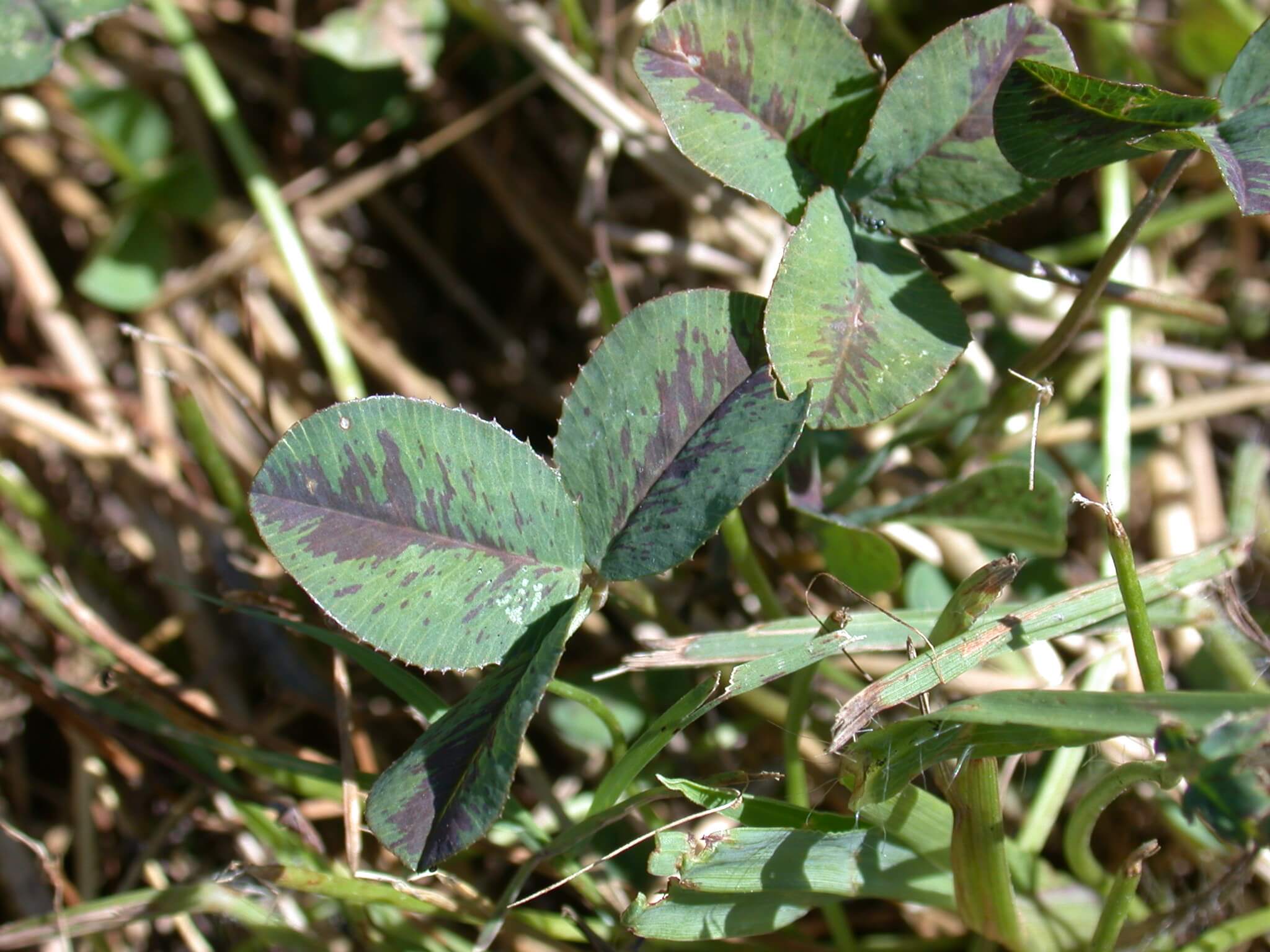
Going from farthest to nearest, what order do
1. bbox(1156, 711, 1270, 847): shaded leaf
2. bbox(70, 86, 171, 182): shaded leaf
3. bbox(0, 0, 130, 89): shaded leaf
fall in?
bbox(70, 86, 171, 182): shaded leaf < bbox(0, 0, 130, 89): shaded leaf < bbox(1156, 711, 1270, 847): shaded leaf

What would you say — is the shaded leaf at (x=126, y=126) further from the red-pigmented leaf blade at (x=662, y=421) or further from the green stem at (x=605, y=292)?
the red-pigmented leaf blade at (x=662, y=421)

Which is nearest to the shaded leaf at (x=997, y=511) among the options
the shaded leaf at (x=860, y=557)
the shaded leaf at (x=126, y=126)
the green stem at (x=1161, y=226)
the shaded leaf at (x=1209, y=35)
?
the shaded leaf at (x=860, y=557)

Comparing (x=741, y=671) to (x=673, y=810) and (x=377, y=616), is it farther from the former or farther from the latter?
(x=673, y=810)

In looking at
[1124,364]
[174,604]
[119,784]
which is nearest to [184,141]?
[174,604]

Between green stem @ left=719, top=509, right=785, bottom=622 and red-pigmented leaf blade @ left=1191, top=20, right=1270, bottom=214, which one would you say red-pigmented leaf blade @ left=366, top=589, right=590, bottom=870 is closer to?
green stem @ left=719, top=509, right=785, bottom=622

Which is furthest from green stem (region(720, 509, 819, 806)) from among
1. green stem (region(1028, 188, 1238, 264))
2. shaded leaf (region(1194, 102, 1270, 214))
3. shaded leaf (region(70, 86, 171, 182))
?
shaded leaf (region(70, 86, 171, 182))
